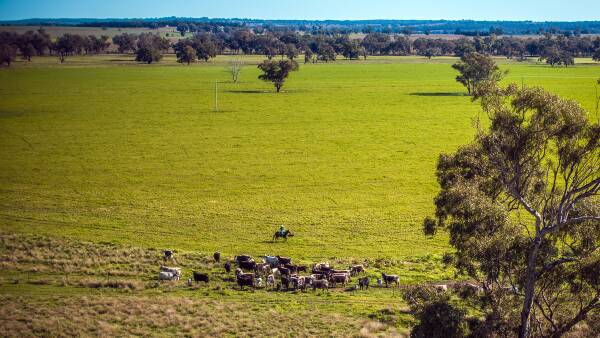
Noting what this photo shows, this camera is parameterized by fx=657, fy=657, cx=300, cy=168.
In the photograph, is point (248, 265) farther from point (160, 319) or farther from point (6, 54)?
point (6, 54)

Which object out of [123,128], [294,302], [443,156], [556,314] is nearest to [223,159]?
[123,128]

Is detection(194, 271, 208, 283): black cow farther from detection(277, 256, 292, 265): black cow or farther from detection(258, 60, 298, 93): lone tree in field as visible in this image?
detection(258, 60, 298, 93): lone tree in field

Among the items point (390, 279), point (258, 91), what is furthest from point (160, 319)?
point (258, 91)

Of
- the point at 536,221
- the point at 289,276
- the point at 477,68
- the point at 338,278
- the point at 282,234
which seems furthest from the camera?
the point at 477,68

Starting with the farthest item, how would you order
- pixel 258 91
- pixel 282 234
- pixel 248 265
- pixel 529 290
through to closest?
pixel 258 91, pixel 282 234, pixel 248 265, pixel 529 290

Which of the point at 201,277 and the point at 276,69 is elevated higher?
the point at 276,69

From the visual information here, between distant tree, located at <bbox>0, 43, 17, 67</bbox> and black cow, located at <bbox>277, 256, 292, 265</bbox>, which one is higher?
distant tree, located at <bbox>0, 43, 17, 67</bbox>

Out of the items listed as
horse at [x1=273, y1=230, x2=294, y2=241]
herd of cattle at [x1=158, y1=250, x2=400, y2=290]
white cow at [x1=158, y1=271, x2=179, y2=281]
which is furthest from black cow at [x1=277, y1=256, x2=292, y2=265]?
white cow at [x1=158, y1=271, x2=179, y2=281]

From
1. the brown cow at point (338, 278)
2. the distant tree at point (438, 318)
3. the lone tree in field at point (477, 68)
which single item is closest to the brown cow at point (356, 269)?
the brown cow at point (338, 278)
